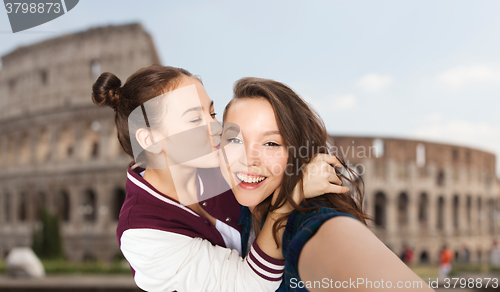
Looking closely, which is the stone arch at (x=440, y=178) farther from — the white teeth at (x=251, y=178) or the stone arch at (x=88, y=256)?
the white teeth at (x=251, y=178)

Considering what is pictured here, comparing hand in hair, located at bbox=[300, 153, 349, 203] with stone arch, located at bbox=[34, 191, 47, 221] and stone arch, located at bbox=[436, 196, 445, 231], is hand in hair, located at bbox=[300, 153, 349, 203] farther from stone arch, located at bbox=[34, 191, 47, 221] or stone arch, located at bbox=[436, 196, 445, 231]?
stone arch, located at bbox=[436, 196, 445, 231]

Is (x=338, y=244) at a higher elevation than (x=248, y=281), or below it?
higher

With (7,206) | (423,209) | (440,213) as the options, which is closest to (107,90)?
(7,206)

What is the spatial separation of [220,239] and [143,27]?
18.9 m

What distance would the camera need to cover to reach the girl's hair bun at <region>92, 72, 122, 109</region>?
160 centimetres

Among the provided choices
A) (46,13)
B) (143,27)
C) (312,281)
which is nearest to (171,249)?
(312,281)

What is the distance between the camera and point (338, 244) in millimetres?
989

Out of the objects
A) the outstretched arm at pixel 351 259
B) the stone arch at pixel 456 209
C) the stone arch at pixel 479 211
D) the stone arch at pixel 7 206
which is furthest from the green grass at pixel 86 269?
the stone arch at pixel 479 211

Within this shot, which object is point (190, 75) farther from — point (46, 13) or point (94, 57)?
point (94, 57)

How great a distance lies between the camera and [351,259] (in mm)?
954

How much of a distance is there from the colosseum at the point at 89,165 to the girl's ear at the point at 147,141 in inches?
648

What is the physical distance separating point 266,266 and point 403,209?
27.2 metres

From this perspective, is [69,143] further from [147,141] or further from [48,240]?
[147,141]

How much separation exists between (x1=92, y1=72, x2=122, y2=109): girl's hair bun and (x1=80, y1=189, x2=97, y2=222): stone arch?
64.3 ft
